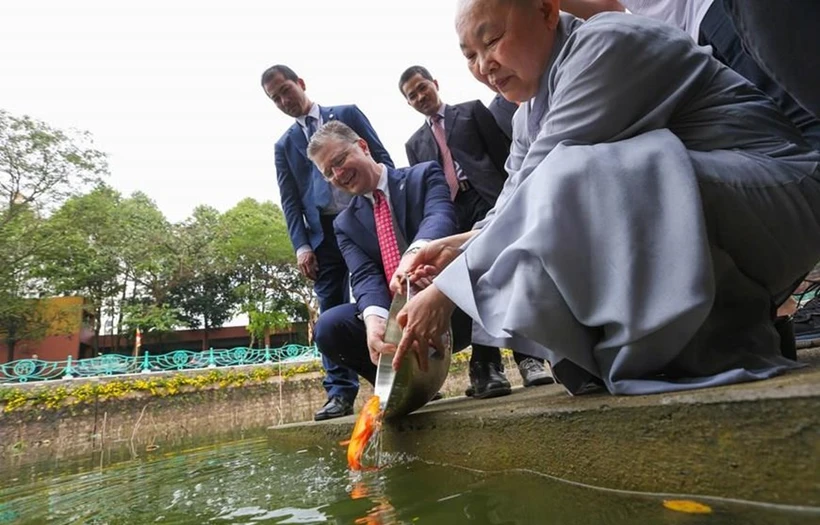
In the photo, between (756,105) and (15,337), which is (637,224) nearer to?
(756,105)

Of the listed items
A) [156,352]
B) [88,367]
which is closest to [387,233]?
[88,367]

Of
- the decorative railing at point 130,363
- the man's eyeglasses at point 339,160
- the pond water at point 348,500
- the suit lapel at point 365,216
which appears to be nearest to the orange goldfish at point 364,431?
the pond water at point 348,500

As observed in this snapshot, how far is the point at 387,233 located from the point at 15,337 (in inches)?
757

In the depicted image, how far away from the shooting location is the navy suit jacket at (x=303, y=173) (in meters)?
2.89

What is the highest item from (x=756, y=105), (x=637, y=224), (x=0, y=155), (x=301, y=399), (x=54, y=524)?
(x=0, y=155)

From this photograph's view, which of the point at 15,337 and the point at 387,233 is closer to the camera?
the point at 387,233

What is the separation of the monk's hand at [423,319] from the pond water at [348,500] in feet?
1.13

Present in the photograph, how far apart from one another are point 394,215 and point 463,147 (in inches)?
26.9

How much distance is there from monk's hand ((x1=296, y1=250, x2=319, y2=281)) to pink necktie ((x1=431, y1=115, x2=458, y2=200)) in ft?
3.07

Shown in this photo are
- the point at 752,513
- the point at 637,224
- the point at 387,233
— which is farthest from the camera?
the point at 387,233

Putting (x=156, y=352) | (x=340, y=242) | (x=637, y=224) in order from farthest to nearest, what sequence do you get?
(x=156, y=352)
(x=340, y=242)
(x=637, y=224)

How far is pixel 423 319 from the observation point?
4.12 feet

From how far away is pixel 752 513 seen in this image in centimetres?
63

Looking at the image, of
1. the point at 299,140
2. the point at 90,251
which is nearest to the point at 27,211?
the point at 90,251
